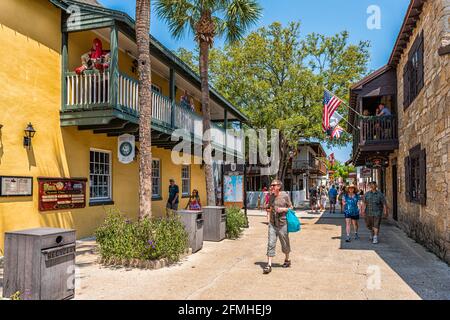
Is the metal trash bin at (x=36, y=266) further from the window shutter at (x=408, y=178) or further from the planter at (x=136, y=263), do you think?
the window shutter at (x=408, y=178)

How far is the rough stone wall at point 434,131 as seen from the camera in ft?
25.0

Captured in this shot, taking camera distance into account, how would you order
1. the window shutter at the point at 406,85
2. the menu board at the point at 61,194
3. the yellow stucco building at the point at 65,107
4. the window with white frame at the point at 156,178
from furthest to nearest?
the window with white frame at the point at 156,178 < the window shutter at the point at 406,85 < the menu board at the point at 61,194 < the yellow stucco building at the point at 65,107

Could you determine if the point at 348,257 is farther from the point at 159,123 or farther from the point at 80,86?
the point at 80,86

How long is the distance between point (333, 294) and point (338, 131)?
13.8 m

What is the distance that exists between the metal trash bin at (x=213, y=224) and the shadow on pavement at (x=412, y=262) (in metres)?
3.39

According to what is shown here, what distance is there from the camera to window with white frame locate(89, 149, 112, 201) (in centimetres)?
1101

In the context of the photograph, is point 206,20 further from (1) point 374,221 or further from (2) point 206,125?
(1) point 374,221

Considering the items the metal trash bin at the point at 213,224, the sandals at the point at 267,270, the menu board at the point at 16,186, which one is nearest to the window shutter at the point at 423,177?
the sandals at the point at 267,270

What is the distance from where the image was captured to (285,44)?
26.0 metres

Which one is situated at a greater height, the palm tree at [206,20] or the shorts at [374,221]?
the palm tree at [206,20]

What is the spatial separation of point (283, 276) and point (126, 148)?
764 centimetres

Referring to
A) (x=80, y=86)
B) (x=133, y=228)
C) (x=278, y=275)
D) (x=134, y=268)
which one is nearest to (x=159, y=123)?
(x=80, y=86)

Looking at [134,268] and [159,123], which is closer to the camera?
[134,268]

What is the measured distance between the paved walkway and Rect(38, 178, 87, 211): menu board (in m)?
1.18
